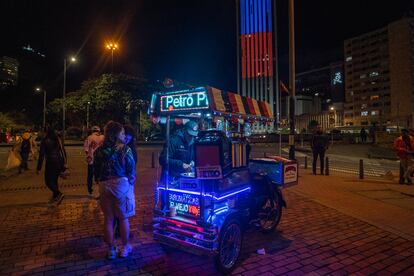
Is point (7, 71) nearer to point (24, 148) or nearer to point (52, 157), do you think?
point (24, 148)

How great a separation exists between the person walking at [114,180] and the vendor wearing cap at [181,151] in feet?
1.86

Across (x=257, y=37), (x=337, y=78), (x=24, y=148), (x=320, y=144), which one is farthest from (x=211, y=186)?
(x=337, y=78)

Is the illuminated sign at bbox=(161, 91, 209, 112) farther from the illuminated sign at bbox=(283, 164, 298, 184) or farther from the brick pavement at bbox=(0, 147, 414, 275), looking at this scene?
the illuminated sign at bbox=(283, 164, 298, 184)

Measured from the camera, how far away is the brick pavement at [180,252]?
401 cm

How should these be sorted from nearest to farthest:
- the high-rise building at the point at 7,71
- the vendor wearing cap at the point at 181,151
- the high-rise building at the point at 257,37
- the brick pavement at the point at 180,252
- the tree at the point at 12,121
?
the brick pavement at the point at 180,252, the vendor wearing cap at the point at 181,151, the tree at the point at 12,121, the high-rise building at the point at 7,71, the high-rise building at the point at 257,37

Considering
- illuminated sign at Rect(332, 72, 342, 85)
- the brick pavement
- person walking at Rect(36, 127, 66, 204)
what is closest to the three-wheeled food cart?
the brick pavement

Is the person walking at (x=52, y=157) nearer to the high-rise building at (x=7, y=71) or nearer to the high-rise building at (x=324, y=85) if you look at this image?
the high-rise building at (x=7, y=71)

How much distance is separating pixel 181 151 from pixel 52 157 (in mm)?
4018

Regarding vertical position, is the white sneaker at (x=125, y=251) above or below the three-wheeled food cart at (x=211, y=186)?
below

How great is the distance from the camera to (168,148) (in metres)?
4.51

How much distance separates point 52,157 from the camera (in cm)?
691

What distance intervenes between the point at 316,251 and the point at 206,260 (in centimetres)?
179

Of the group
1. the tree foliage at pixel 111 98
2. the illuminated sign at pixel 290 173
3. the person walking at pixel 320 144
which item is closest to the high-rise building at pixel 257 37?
the tree foliage at pixel 111 98

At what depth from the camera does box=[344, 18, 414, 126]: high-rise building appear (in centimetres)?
10000
